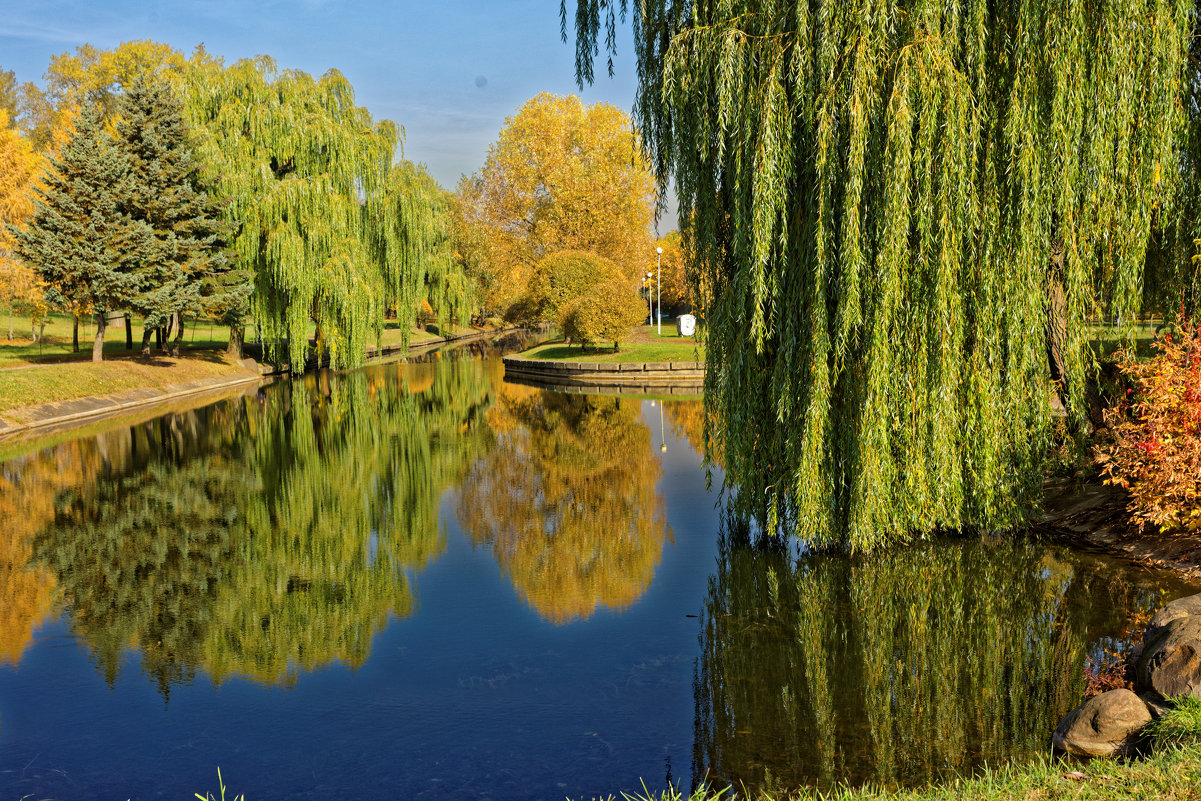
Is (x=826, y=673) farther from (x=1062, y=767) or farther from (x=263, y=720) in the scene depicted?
(x=263, y=720)

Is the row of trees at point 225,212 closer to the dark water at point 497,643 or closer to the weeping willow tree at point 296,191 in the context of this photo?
the weeping willow tree at point 296,191

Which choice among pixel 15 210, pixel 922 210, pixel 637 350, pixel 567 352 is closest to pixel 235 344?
Result: pixel 15 210

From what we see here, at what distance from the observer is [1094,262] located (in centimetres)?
991

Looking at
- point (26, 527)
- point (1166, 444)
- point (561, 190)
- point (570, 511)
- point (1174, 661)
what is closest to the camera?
point (1174, 661)

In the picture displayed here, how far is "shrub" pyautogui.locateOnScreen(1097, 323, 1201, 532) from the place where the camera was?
9.26 meters

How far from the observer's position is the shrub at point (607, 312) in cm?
3844

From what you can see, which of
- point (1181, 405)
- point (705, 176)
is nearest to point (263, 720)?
point (705, 176)

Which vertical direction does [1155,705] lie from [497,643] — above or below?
above

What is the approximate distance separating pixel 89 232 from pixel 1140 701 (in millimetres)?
32467

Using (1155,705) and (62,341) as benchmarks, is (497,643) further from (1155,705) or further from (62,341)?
(62,341)

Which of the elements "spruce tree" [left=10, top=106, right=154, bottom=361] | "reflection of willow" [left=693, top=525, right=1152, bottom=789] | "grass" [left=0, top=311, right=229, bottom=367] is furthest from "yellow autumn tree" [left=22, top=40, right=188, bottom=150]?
"reflection of willow" [left=693, top=525, right=1152, bottom=789]

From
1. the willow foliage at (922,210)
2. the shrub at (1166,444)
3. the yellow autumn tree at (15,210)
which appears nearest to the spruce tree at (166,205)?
the yellow autumn tree at (15,210)

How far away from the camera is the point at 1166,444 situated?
30.8ft

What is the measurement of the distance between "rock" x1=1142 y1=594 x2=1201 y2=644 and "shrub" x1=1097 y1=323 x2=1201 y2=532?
2817mm
